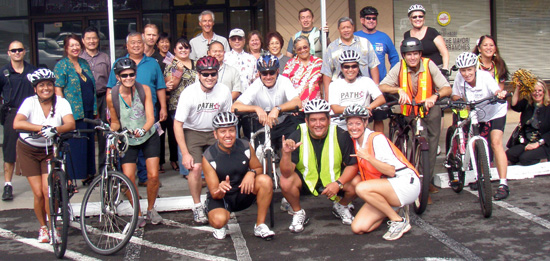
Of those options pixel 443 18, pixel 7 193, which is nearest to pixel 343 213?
pixel 7 193

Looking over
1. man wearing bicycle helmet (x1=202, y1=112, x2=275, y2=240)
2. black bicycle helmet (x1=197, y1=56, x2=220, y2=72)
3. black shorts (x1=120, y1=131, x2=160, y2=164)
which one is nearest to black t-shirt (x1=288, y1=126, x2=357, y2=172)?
man wearing bicycle helmet (x1=202, y1=112, x2=275, y2=240)

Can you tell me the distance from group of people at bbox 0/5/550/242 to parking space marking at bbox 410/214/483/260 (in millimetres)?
337

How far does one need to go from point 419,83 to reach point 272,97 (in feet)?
5.28

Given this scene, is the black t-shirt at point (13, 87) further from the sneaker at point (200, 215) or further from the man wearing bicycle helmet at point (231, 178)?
the man wearing bicycle helmet at point (231, 178)

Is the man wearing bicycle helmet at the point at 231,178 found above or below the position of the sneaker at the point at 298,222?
above

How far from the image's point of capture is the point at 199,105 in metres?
6.48

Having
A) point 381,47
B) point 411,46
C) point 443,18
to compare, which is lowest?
point 411,46

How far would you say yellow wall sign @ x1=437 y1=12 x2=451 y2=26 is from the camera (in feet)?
36.7

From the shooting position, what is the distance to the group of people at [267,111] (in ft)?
19.2

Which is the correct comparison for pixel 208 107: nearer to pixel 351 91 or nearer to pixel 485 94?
pixel 351 91

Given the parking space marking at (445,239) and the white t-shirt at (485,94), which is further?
the white t-shirt at (485,94)

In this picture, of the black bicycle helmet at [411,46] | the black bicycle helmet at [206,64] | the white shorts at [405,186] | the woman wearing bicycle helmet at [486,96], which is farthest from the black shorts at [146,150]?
Answer: the woman wearing bicycle helmet at [486,96]

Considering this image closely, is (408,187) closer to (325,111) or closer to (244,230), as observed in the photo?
(325,111)

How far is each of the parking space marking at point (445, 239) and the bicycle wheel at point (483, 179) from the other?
598 mm
